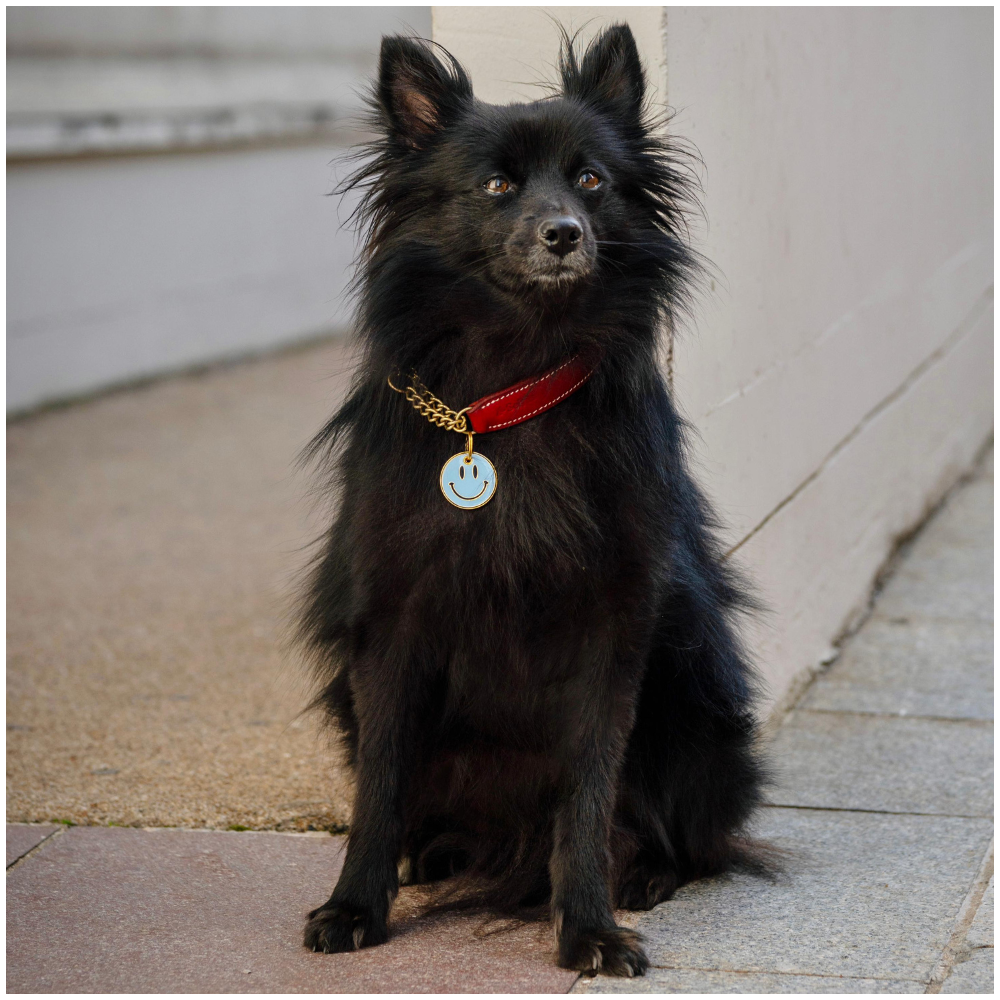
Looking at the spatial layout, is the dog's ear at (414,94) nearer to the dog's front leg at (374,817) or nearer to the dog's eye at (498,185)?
the dog's eye at (498,185)

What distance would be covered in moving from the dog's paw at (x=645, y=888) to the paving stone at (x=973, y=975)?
25.2 inches

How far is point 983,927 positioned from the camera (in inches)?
115

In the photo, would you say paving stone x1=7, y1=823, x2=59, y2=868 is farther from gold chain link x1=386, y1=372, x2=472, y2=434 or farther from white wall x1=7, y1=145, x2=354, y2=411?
white wall x1=7, y1=145, x2=354, y2=411

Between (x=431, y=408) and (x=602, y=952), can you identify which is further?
(x=431, y=408)

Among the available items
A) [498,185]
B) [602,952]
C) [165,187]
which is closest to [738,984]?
[602,952]

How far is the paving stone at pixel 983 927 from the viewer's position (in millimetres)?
2842

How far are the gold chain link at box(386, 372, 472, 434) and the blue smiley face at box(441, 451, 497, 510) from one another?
0.05 m

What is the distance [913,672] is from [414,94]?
2908 millimetres

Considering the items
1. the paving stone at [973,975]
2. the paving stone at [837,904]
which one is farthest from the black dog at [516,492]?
the paving stone at [973,975]

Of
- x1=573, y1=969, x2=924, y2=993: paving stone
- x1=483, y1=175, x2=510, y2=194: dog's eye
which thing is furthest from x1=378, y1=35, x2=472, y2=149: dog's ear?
x1=573, y1=969, x2=924, y2=993: paving stone

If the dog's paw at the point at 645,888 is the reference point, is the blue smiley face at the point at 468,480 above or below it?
above

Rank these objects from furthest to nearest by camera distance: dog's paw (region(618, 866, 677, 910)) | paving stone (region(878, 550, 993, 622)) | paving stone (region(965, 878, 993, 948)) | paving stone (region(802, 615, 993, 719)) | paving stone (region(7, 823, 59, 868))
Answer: paving stone (region(878, 550, 993, 622)) < paving stone (region(802, 615, 993, 719)) < paving stone (region(7, 823, 59, 868)) < dog's paw (region(618, 866, 677, 910)) < paving stone (region(965, 878, 993, 948))

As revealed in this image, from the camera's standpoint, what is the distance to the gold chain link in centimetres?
278

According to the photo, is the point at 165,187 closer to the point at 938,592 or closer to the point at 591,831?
the point at 938,592
